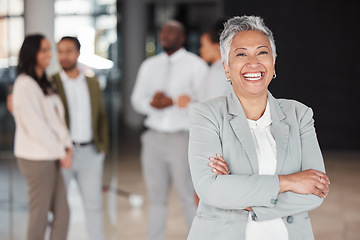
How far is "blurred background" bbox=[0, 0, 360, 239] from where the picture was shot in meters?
4.91

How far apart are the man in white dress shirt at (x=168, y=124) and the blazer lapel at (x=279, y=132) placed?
2171mm

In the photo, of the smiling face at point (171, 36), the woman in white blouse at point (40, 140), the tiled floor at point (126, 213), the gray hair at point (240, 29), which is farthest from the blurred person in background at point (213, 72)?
the tiled floor at point (126, 213)

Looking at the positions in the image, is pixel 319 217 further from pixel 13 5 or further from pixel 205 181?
pixel 205 181

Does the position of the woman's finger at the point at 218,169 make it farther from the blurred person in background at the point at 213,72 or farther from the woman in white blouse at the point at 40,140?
the woman in white blouse at the point at 40,140

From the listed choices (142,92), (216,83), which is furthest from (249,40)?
(142,92)

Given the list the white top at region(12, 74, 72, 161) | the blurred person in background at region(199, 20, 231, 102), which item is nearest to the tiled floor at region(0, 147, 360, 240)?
the white top at region(12, 74, 72, 161)

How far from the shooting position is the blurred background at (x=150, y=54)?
4.91 meters

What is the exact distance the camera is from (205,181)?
1.84m

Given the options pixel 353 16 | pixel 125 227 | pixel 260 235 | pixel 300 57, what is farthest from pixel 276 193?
pixel 353 16

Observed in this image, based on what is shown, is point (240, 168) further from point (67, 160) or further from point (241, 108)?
point (67, 160)

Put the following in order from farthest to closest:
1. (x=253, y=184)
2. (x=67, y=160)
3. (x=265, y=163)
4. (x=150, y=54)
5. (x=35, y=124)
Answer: (x=150, y=54) < (x=67, y=160) < (x=35, y=124) < (x=265, y=163) < (x=253, y=184)

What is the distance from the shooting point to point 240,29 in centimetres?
189

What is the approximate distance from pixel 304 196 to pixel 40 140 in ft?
7.31

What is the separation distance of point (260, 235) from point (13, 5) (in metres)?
3.67
